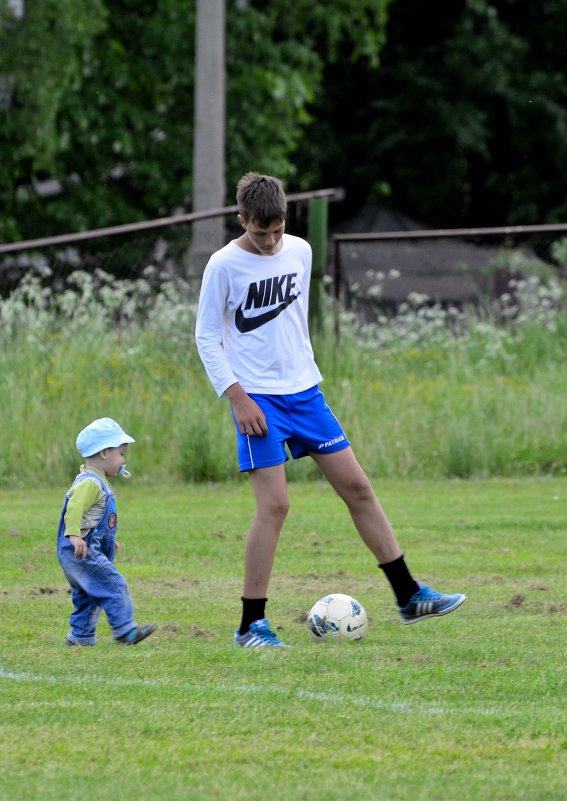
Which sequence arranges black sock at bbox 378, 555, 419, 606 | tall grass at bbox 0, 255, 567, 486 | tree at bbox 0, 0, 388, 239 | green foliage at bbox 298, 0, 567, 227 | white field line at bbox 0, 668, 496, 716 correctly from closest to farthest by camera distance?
white field line at bbox 0, 668, 496, 716
black sock at bbox 378, 555, 419, 606
tall grass at bbox 0, 255, 567, 486
tree at bbox 0, 0, 388, 239
green foliage at bbox 298, 0, 567, 227

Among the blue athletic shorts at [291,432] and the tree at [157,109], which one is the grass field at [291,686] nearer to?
the blue athletic shorts at [291,432]

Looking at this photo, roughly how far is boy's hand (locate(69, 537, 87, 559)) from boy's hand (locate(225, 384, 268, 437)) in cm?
77

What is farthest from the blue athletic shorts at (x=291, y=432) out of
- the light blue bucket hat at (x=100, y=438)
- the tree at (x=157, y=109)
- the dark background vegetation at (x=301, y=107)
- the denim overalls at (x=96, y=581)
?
the tree at (x=157, y=109)

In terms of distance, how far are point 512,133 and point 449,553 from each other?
2347 centimetres

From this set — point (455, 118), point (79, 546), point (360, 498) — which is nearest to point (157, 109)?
point (455, 118)

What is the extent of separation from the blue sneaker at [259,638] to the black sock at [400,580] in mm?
618

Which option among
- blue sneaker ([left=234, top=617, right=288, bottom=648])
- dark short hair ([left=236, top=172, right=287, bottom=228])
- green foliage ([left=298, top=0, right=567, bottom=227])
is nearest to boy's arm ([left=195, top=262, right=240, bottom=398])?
dark short hair ([left=236, top=172, right=287, bottom=228])

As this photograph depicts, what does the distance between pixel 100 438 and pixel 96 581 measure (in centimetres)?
58

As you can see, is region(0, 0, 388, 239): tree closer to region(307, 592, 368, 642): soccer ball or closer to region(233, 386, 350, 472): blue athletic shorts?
region(233, 386, 350, 472): blue athletic shorts

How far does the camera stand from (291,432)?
6195mm

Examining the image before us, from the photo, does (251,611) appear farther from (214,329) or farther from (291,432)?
(214,329)

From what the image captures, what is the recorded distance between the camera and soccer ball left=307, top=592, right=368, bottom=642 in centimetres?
625

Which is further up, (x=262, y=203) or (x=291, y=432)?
(x=262, y=203)

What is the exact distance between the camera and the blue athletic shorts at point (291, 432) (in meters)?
6.12
